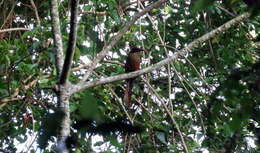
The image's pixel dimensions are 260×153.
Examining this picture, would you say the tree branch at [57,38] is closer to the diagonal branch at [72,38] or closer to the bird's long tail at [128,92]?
the diagonal branch at [72,38]

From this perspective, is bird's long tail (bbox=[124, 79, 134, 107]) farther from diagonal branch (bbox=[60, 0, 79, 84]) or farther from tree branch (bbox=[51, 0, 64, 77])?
diagonal branch (bbox=[60, 0, 79, 84])

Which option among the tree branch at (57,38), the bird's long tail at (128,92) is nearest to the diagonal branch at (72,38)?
the tree branch at (57,38)

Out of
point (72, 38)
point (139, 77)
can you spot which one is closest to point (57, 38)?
point (72, 38)

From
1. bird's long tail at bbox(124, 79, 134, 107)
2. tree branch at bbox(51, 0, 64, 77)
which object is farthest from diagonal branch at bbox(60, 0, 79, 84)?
bird's long tail at bbox(124, 79, 134, 107)

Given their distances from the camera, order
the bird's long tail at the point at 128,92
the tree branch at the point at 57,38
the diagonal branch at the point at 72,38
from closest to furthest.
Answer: the diagonal branch at the point at 72,38, the tree branch at the point at 57,38, the bird's long tail at the point at 128,92

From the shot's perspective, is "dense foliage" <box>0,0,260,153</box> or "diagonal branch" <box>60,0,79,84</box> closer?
"diagonal branch" <box>60,0,79,84</box>

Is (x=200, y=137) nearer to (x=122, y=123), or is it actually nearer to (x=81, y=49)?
(x=81, y=49)

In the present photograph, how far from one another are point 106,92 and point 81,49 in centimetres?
45

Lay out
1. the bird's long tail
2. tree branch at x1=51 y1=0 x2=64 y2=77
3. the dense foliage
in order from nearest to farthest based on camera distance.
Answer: tree branch at x1=51 y1=0 x2=64 y2=77
the dense foliage
the bird's long tail

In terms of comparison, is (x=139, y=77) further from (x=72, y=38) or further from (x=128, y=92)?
(x=72, y=38)

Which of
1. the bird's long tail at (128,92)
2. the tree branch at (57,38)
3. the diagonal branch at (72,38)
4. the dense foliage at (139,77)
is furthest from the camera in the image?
the bird's long tail at (128,92)

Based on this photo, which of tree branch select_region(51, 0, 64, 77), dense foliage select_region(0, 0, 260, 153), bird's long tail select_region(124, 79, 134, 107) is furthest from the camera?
bird's long tail select_region(124, 79, 134, 107)

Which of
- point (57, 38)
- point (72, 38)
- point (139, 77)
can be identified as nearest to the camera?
point (72, 38)

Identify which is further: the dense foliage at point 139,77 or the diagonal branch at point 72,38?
the dense foliage at point 139,77
